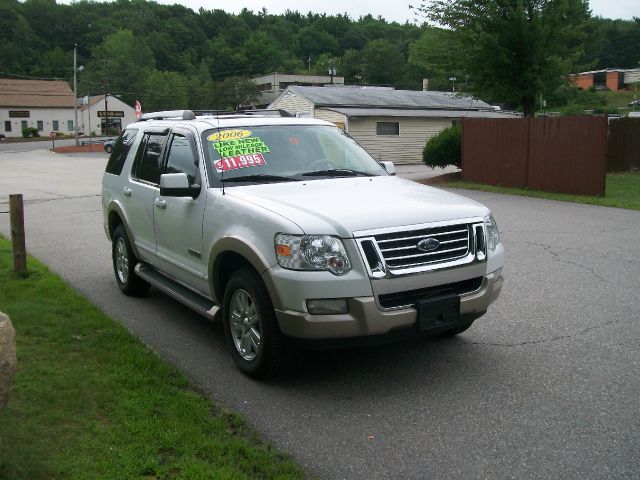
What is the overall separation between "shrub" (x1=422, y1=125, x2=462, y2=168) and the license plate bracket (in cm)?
1814

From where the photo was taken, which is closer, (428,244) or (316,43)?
(428,244)

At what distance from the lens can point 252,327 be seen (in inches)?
190

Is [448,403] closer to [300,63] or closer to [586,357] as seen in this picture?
[586,357]

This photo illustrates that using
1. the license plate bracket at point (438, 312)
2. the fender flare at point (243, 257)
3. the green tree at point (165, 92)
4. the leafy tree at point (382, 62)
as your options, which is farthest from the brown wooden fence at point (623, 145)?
the leafy tree at point (382, 62)

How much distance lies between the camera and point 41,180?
2617cm

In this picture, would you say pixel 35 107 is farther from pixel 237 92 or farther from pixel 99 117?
pixel 237 92

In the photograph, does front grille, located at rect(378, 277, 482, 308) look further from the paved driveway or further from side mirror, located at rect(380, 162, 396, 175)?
side mirror, located at rect(380, 162, 396, 175)

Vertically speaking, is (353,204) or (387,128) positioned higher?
(387,128)

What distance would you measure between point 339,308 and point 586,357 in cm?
219

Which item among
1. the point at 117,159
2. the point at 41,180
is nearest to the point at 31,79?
the point at 41,180

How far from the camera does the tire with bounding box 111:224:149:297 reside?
718cm

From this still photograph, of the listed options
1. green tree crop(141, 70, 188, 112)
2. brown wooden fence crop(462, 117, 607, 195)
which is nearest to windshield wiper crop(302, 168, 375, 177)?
brown wooden fence crop(462, 117, 607, 195)

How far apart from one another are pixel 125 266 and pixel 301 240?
364cm

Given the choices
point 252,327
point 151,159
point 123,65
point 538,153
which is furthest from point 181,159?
point 123,65
